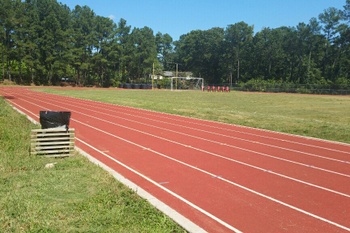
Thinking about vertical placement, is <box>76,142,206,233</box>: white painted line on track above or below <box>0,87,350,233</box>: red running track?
above

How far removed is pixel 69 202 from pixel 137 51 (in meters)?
91.2

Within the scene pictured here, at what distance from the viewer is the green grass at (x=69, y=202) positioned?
15.1ft

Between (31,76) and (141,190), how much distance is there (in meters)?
77.5

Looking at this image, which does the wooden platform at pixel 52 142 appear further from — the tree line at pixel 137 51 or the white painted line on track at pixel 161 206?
the tree line at pixel 137 51

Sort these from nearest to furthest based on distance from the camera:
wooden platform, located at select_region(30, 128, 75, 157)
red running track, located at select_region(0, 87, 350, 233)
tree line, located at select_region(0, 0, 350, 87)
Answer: red running track, located at select_region(0, 87, 350, 233)
wooden platform, located at select_region(30, 128, 75, 157)
tree line, located at select_region(0, 0, 350, 87)

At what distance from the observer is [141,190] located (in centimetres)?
617

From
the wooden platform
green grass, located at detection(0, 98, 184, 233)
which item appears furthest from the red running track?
the wooden platform

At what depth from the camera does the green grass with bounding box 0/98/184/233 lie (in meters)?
4.59

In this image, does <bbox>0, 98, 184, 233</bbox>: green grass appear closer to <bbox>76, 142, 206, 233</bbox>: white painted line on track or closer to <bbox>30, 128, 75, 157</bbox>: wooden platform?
<bbox>76, 142, 206, 233</bbox>: white painted line on track

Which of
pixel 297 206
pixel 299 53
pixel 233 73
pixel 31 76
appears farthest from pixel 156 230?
pixel 233 73

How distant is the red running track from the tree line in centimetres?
6305

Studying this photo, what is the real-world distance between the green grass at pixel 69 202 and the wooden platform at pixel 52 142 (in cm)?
67

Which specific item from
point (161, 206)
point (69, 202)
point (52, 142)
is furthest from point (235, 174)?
point (52, 142)

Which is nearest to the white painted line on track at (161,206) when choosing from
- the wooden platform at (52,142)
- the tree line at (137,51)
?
the wooden platform at (52,142)
